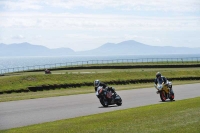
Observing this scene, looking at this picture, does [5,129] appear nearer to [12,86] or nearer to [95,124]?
[95,124]

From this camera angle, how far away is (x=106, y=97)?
79.2 ft

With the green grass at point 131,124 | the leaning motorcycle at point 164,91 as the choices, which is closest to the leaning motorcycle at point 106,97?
the leaning motorcycle at point 164,91

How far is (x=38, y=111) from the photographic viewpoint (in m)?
22.3

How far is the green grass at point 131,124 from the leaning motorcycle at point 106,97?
463cm

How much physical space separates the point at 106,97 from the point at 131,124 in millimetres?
8549

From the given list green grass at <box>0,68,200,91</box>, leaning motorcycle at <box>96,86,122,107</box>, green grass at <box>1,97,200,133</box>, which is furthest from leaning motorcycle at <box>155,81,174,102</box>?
green grass at <box>0,68,200,91</box>

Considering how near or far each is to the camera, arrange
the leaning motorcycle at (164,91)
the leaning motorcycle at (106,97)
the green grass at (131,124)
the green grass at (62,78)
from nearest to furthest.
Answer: the green grass at (131,124) < the leaning motorcycle at (106,97) < the leaning motorcycle at (164,91) < the green grass at (62,78)

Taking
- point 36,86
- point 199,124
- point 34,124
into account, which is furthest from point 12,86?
point 199,124

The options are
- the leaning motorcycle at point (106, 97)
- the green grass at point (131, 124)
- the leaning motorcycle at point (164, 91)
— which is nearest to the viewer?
the green grass at point (131, 124)

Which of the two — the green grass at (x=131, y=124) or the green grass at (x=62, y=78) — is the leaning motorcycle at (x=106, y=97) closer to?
the green grass at (x=131, y=124)

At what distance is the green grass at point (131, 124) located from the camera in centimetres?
1439

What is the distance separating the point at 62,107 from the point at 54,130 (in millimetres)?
8943

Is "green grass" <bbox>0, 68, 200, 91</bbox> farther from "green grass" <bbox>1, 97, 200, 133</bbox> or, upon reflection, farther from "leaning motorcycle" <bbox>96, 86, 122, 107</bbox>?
"green grass" <bbox>1, 97, 200, 133</bbox>

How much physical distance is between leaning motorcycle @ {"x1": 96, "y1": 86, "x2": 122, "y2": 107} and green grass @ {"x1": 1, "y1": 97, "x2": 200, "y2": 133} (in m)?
4.63
